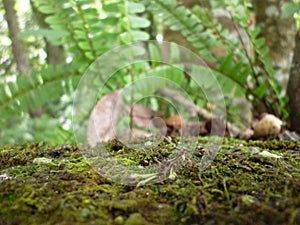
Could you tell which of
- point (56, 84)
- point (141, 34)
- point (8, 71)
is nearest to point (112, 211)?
point (141, 34)

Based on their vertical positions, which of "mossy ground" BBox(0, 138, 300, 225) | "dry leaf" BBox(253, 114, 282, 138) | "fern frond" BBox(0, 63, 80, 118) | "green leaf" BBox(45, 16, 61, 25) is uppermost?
"green leaf" BBox(45, 16, 61, 25)

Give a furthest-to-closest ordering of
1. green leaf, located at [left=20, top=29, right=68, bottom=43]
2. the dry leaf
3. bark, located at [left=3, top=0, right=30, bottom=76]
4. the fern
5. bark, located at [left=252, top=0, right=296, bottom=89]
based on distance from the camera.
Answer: bark, located at [left=3, top=0, right=30, bottom=76]
bark, located at [left=252, top=0, right=296, bottom=89]
the fern
green leaf, located at [left=20, top=29, right=68, bottom=43]
the dry leaf

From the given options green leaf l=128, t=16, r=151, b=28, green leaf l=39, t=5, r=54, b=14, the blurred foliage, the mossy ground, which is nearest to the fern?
the blurred foliage

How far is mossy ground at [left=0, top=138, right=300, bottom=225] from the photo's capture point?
0.63 metres

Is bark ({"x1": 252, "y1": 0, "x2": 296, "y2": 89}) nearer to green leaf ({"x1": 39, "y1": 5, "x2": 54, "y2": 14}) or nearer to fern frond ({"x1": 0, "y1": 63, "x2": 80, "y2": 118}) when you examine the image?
fern frond ({"x1": 0, "y1": 63, "x2": 80, "y2": 118})

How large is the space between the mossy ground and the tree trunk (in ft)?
2.90

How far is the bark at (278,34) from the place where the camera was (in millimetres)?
2285

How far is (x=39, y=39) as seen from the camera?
377 centimetres

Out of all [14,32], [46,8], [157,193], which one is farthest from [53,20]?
[157,193]

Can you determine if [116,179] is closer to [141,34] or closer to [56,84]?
[141,34]

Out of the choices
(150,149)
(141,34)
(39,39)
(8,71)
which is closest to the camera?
(150,149)

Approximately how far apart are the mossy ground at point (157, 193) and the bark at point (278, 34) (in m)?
1.44

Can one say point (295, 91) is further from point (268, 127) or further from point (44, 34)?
point (44, 34)

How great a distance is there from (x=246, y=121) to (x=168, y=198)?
1409mm
